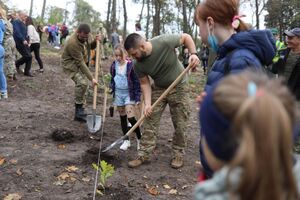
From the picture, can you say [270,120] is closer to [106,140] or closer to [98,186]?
[98,186]

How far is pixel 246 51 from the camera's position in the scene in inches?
85.7

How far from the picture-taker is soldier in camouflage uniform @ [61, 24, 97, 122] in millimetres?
6750

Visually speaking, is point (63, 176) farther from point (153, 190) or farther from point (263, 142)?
point (263, 142)

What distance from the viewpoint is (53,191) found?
4.32m

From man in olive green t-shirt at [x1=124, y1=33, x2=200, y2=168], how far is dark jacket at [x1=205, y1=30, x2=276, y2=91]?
90.2 inches

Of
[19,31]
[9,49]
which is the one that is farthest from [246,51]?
[19,31]

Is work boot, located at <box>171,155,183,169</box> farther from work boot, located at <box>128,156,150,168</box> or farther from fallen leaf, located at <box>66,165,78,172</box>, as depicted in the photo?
fallen leaf, located at <box>66,165,78,172</box>

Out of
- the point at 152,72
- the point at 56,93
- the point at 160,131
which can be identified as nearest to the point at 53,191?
the point at 152,72

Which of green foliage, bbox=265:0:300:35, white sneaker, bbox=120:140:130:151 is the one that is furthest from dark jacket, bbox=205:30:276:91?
green foliage, bbox=265:0:300:35

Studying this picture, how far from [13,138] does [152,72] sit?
2.66 meters

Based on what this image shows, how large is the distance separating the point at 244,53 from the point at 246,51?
3cm

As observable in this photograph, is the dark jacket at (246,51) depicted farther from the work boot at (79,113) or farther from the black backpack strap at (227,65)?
the work boot at (79,113)

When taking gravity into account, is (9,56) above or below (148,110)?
above

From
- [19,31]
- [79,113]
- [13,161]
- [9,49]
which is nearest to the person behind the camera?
[13,161]
